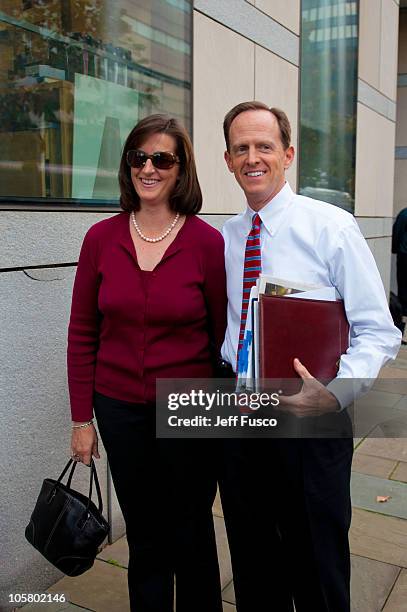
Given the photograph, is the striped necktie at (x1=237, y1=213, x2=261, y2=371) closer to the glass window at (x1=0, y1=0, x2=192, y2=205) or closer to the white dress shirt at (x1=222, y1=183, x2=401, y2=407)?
the white dress shirt at (x1=222, y1=183, x2=401, y2=407)

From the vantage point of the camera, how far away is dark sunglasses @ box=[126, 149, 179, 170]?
7.20 ft

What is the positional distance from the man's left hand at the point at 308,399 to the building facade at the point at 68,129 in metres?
1.38

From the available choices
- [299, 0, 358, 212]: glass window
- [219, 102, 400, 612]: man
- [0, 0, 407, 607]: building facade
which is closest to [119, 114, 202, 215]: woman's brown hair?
[219, 102, 400, 612]: man

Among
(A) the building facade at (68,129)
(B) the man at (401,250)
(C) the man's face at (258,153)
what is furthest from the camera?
(B) the man at (401,250)

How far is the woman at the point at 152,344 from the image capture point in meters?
2.20

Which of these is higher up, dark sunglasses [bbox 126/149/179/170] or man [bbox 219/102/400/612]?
dark sunglasses [bbox 126/149/179/170]

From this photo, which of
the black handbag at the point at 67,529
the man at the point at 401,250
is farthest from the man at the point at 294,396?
the man at the point at 401,250

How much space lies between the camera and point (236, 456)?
2209mm

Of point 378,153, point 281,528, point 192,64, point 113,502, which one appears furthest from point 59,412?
point 378,153

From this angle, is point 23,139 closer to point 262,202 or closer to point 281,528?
point 262,202

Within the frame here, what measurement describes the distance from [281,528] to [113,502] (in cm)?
147

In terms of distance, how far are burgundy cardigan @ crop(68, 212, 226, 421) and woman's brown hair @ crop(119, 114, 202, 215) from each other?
67 mm

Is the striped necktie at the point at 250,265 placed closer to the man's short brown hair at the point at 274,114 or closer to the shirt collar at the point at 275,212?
the shirt collar at the point at 275,212

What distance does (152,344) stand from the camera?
7.23 feet
